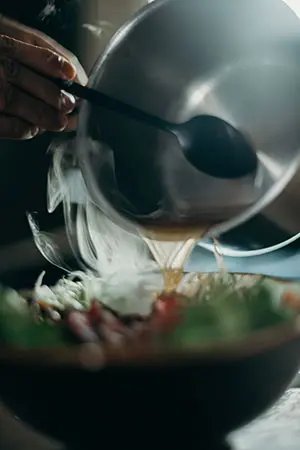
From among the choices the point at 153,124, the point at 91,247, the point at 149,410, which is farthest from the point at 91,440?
the point at 153,124

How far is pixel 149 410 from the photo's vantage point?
0.63m

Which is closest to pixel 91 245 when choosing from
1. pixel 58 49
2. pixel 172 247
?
pixel 172 247

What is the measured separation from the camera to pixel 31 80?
0.66 metres

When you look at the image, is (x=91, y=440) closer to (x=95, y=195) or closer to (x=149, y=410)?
(x=149, y=410)

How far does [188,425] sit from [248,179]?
225 millimetres

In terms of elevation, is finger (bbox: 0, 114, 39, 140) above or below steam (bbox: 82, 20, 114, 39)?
below

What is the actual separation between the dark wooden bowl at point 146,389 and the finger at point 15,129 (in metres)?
0.19

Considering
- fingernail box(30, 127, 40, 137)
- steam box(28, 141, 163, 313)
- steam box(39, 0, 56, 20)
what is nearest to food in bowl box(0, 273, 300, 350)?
steam box(28, 141, 163, 313)

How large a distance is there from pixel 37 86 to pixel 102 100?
0.06 meters

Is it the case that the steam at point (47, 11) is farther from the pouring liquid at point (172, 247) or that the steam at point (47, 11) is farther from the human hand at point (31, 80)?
the pouring liquid at point (172, 247)

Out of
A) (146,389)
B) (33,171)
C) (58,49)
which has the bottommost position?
(146,389)

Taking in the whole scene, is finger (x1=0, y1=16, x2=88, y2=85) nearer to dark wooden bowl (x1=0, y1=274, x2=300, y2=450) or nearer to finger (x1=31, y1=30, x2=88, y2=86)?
finger (x1=31, y1=30, x2=88, y2=86)

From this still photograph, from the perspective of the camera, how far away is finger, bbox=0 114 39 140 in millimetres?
663

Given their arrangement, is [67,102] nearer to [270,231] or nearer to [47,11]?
[47,11]
